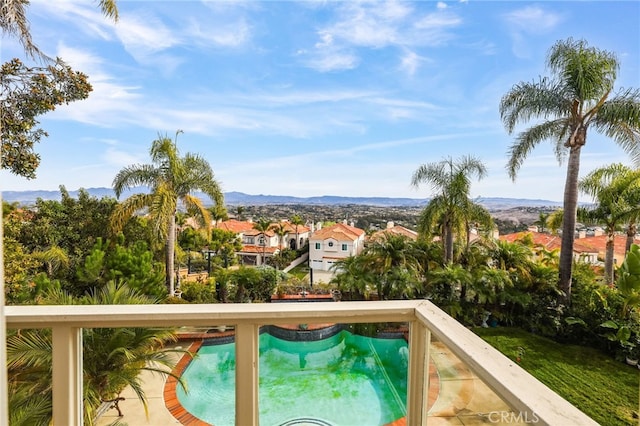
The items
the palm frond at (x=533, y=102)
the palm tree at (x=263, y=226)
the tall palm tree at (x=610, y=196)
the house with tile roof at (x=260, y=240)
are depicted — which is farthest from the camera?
the house with tile roof at (x=260, y=240)

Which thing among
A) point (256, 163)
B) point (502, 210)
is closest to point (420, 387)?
point (502, 210)

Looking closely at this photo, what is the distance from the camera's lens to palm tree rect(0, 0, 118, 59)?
474 cm

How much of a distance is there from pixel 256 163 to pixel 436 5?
2740 centimetres

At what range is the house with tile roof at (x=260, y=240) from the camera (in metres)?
25.0

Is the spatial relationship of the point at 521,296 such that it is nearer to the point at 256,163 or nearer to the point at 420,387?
the point at 420,387

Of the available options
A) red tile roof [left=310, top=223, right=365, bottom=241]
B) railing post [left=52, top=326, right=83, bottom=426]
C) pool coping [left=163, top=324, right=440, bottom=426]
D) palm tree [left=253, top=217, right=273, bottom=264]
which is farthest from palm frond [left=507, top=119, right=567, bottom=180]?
palm tree [left=253, top=217, right=273, bottom=264]

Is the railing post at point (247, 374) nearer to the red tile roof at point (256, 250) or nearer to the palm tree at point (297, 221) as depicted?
the palm tree at point (297, 221)

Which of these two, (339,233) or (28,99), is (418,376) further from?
(339,233)

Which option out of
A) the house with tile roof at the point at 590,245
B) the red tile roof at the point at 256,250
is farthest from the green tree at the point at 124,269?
the red tile roof at the point at 256,250

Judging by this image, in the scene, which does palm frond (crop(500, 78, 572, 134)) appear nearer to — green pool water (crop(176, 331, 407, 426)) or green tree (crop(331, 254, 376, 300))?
green tree (crop(331, 254, 376, 300))

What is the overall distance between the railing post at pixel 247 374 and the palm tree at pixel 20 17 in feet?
17.4

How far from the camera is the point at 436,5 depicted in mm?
3922

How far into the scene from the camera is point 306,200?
30.7 meters

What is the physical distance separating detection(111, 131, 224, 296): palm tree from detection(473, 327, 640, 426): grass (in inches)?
342
